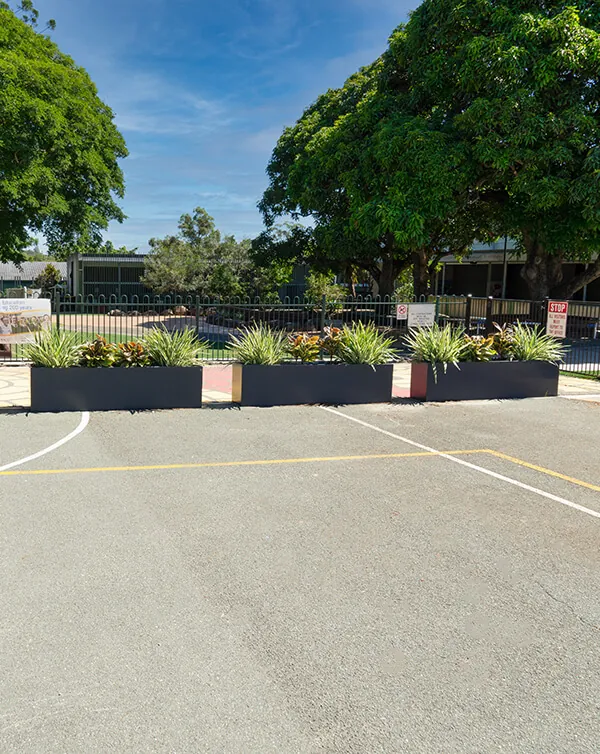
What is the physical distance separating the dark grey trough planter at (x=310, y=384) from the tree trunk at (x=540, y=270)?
13730mm

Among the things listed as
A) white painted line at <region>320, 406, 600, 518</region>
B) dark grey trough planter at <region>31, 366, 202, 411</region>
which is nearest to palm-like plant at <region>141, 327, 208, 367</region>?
dark grey trough planter at <region>31, 366, 202, 411</region>

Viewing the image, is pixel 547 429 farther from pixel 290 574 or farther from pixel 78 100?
pixel 78 100

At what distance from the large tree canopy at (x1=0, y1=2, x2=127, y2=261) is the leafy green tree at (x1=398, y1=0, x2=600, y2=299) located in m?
12.6

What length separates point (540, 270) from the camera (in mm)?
22828

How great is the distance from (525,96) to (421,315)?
8.13 m

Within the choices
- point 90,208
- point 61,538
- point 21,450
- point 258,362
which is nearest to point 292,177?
point 90,208

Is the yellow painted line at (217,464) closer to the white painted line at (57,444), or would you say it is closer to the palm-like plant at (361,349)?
the white painted line at (57,444)

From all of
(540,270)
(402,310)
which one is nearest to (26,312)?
(402,310)

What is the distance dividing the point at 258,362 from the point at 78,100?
1914 cm

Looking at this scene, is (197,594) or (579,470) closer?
(197,594)

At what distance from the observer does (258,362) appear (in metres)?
→ 10.7

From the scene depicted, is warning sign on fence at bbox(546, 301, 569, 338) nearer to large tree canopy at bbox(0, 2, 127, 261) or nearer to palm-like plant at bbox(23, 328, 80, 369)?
palm-like plant at bbox(23, 328, 80, 369)

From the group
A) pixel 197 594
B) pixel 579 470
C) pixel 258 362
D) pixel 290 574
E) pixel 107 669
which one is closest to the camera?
pixel 107 669

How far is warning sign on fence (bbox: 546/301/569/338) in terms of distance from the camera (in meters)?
13.8
